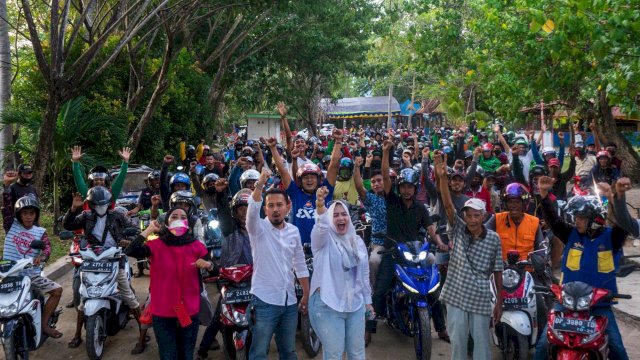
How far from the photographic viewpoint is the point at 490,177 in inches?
336

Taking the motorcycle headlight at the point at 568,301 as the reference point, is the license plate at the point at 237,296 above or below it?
below

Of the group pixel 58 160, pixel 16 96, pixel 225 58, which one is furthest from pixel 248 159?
pixel 225 58

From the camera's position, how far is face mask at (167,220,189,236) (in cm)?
474

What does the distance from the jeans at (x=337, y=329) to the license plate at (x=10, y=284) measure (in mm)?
2751

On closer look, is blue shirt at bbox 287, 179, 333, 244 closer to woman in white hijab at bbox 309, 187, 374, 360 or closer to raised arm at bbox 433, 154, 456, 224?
raised arm at bbox 433, 154, 456, 224

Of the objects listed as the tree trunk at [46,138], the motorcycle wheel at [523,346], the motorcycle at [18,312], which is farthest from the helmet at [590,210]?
the tree trunk at [46,138]

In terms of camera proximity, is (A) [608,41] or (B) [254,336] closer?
(B) [254,336]

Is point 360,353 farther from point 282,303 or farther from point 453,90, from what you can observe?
point 453,90

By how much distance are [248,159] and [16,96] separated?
7.38 meters

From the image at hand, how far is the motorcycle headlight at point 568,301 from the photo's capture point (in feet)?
14.4

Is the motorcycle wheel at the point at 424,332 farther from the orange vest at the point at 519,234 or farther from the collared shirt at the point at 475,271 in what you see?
the orange vest at the point at 519,234

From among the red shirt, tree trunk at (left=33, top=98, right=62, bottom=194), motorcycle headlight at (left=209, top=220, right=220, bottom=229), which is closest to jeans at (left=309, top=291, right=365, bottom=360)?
the red shirt

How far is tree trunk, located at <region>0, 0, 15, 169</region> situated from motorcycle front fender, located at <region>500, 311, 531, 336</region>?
992 cm

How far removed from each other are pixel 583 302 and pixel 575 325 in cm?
18
